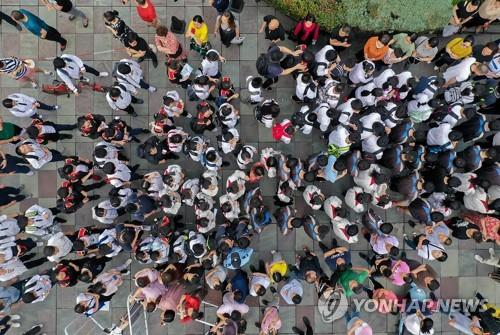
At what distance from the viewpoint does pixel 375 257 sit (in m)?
7.66

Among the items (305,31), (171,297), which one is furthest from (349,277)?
(305,31)

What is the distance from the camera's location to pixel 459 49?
24.4 feet

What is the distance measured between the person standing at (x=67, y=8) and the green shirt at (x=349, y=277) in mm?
7851

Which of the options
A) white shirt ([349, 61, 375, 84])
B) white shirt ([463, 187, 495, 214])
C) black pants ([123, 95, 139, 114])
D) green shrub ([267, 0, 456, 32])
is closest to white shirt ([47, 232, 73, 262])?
black pants ([123, 95, 139, 114])

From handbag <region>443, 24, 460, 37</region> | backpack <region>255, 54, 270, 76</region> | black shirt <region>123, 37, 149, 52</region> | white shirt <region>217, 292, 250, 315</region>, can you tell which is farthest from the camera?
handbag <region>443, 24, 460, 37</region>

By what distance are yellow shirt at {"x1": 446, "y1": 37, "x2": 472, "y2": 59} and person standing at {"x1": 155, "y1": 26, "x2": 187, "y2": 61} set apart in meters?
5.60

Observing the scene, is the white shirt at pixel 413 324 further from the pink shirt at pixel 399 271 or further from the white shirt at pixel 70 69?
the white shirt at pixel 70 69

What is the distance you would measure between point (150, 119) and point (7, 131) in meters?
2.89

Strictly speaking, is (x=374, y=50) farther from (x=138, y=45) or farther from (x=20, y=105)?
(x=20, y=105)

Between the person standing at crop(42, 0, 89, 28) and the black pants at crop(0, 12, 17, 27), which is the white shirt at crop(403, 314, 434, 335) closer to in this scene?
the person standing at crop(42, 0, 89, 28)

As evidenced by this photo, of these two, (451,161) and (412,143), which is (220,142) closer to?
(412,143)

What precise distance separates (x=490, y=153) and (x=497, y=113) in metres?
1.88

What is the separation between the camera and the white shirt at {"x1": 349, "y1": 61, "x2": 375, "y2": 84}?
7304 mm

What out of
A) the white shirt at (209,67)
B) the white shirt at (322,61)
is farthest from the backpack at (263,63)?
the white shirt at (322,61)
